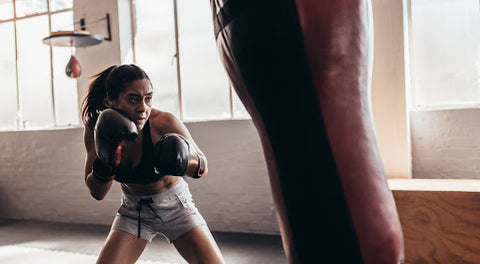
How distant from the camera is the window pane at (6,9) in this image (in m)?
5.36

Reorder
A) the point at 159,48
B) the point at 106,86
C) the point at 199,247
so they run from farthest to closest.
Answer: the point at 159,48
the point at 106,86
the point at 199,247

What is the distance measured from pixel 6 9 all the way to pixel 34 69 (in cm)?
99

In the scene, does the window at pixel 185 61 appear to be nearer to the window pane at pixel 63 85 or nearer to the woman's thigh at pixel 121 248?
the window pane at pixel 63 85

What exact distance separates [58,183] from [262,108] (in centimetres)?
485

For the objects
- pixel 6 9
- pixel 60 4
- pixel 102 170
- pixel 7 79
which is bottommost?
pixel 102 170

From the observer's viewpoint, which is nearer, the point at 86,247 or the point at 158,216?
the point at 158,216

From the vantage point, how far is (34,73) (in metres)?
5.18

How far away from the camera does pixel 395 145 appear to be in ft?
9.77

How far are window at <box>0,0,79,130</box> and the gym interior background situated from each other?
0.05ft

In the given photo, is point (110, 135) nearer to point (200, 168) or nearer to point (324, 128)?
point (200, 168)

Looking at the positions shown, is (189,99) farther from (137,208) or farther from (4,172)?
(4,172)

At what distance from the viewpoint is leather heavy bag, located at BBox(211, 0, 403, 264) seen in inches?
20.1

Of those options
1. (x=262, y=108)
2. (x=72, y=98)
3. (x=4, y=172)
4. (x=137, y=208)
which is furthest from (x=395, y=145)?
(x=4, y=172)

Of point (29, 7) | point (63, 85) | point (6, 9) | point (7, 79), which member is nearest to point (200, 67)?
point (63, 85)
